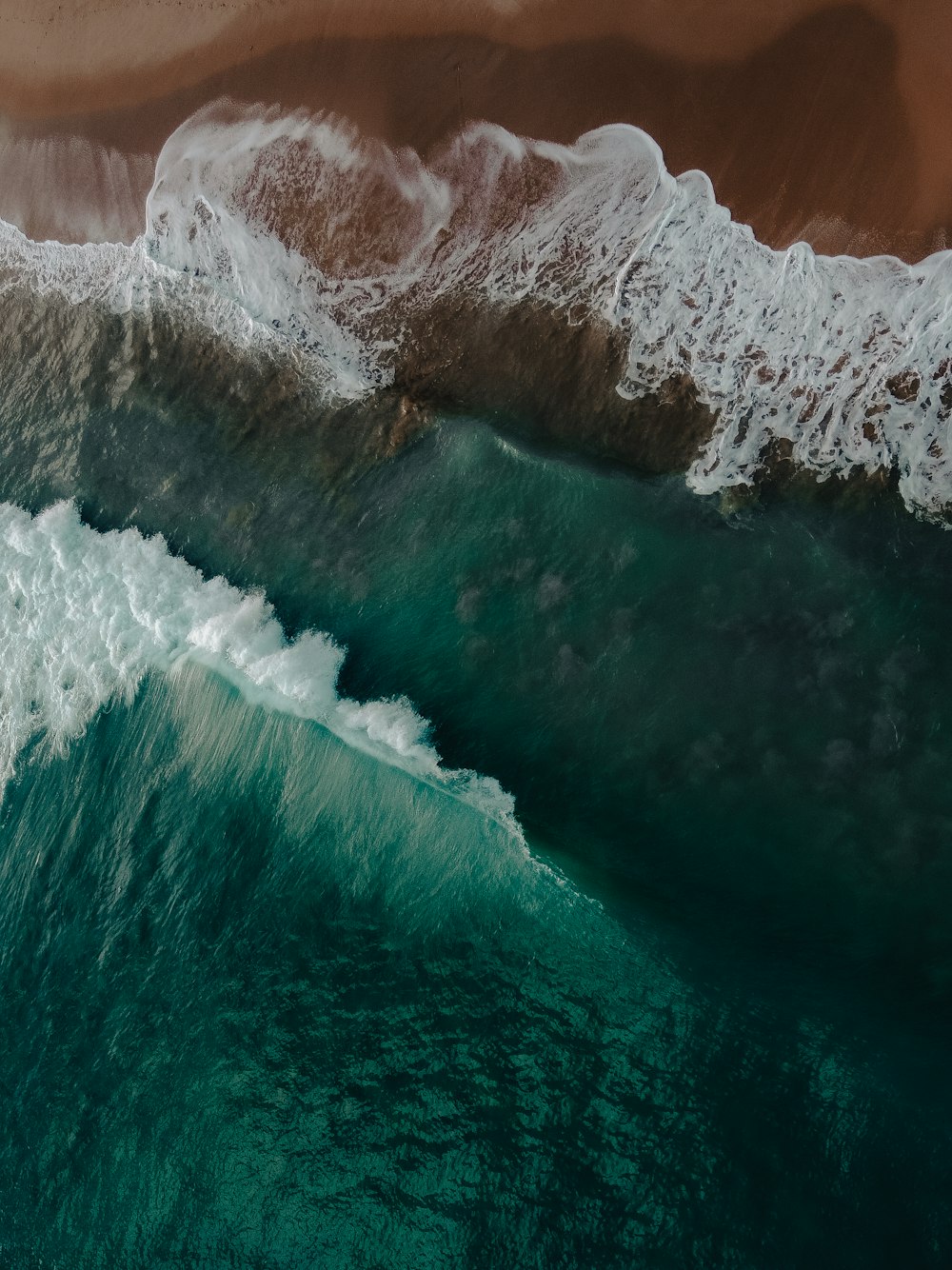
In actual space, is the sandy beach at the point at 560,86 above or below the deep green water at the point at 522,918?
above

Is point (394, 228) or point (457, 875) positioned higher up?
point (394, 228)

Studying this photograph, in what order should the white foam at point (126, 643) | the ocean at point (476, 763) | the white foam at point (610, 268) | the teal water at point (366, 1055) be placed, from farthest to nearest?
the white foam at point (126, 643)
the white foam at point (610, 268)
the ocean at point (476, 763)
the teal water at point (366, 1055)

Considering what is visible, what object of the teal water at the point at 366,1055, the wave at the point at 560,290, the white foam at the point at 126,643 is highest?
the wave at the point at 560,290

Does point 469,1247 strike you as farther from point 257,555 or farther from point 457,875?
point 257,555

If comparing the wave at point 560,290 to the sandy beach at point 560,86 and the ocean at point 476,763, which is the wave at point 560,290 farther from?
the sandy beach at point 560,86

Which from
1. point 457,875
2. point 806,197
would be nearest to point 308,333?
point 806,197

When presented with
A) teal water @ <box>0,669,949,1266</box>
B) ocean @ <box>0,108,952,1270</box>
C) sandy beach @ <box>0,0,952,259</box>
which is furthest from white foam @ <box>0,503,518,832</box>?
sandy beach @ <box>0,0,952,259</box>

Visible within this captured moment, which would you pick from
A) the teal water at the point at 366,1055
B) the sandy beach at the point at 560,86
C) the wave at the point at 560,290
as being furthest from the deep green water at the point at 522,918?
the sandy beach at the point at 560,86

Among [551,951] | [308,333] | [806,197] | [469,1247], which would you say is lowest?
[469,1247]
